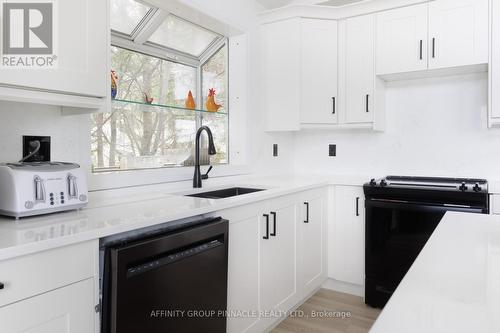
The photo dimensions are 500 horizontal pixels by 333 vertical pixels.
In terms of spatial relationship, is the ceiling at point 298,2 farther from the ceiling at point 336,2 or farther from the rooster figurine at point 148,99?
the rooster figurine at point 148,99

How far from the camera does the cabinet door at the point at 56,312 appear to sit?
0.98m

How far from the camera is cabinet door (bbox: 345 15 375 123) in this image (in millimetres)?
2967

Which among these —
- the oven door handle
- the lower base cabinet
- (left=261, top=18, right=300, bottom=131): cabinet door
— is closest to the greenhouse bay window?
(left=261, top=18, right=300, bottom=131): cabinet door

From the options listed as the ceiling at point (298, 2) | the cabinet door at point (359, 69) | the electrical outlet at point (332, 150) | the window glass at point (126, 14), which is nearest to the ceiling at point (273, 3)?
the ceiling at point (298, 2)

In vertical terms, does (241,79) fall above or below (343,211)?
above

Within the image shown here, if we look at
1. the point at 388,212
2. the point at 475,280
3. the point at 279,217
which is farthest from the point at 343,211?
the point at 475,280

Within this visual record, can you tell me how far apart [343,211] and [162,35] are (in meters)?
1.87

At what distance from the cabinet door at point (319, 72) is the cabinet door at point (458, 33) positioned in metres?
0.74

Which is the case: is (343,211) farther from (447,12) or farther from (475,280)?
(475,280)

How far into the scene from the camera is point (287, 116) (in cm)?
316

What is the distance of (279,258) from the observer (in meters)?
2.34

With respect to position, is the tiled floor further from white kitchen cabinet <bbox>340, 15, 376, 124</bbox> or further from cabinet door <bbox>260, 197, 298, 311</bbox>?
white kitchen cabinet <bbox>340, 15, 376, 124</bbox>

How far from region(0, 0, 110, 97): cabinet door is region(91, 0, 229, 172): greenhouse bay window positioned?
44 cm

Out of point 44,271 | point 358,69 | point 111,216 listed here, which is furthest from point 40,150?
point 358,69
